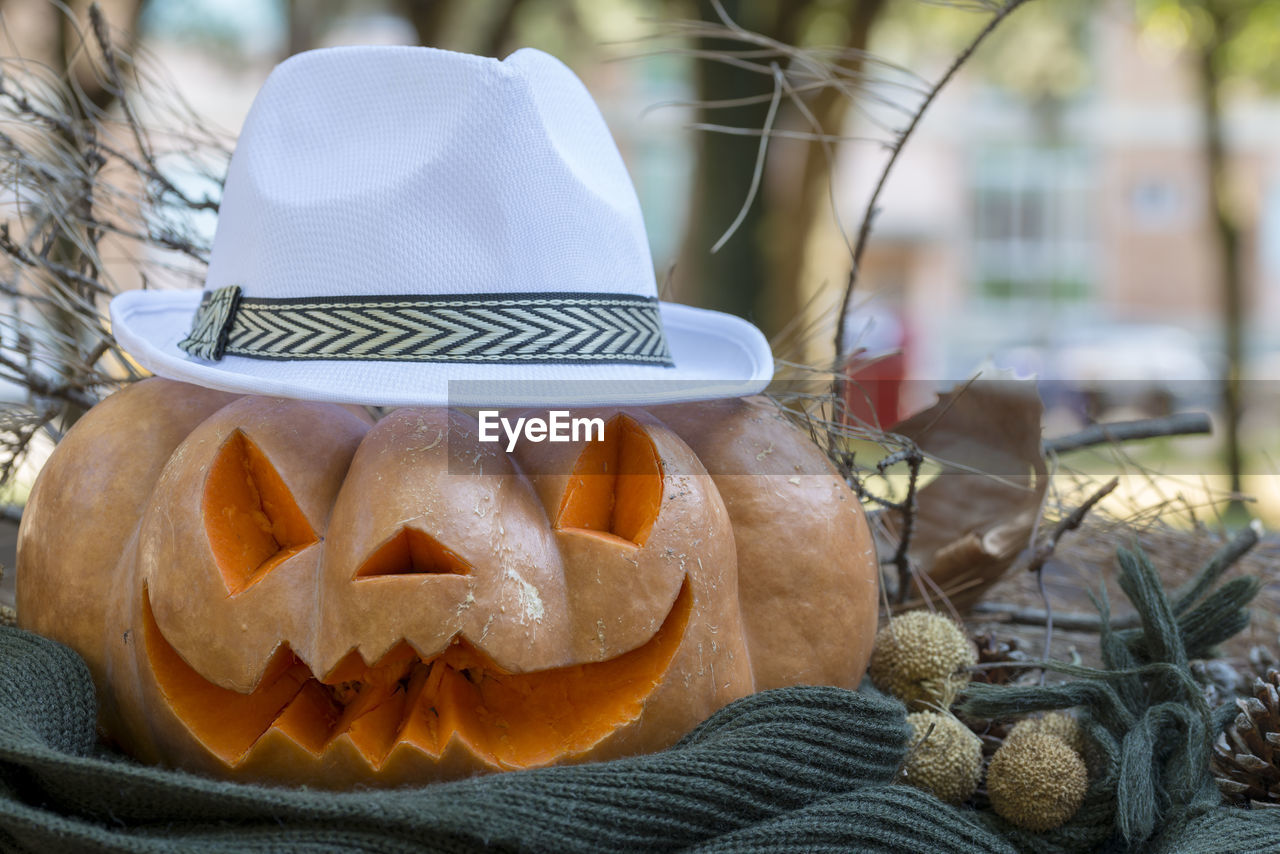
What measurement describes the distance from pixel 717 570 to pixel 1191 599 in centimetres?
65

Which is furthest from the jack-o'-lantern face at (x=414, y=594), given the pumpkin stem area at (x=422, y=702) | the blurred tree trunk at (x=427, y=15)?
the blurred tree trunk at (x=427, y=15)

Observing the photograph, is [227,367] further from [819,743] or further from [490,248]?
[819,743]

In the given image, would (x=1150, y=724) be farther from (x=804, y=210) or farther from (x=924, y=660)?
(x=804, y=210)

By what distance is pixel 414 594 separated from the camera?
1076mm

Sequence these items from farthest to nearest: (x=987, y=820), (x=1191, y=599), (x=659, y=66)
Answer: (x=659, y=66)
(x=1191, y=599)
(x=987, y=820)

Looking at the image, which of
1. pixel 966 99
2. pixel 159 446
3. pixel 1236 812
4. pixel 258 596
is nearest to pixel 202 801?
pixel 258 596

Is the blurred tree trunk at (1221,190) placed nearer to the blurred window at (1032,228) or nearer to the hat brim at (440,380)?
the hat brim at (440,380)

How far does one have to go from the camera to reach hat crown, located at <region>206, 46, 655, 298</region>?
1210 millimetres

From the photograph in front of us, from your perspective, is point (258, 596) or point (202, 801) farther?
point (258, 596)

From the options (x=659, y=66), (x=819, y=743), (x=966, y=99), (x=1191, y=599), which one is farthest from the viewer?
(x=966, y=99)

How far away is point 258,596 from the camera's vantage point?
111 cm

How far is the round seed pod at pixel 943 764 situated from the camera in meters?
1.22

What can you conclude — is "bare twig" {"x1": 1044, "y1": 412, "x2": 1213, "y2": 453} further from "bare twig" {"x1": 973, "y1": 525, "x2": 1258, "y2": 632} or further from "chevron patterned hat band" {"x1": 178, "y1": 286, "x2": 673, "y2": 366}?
"chevron patterned hat band" {"x1": 178, "y1": 286, "x2": 673, "y2": 366}

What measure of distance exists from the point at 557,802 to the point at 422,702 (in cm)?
26
